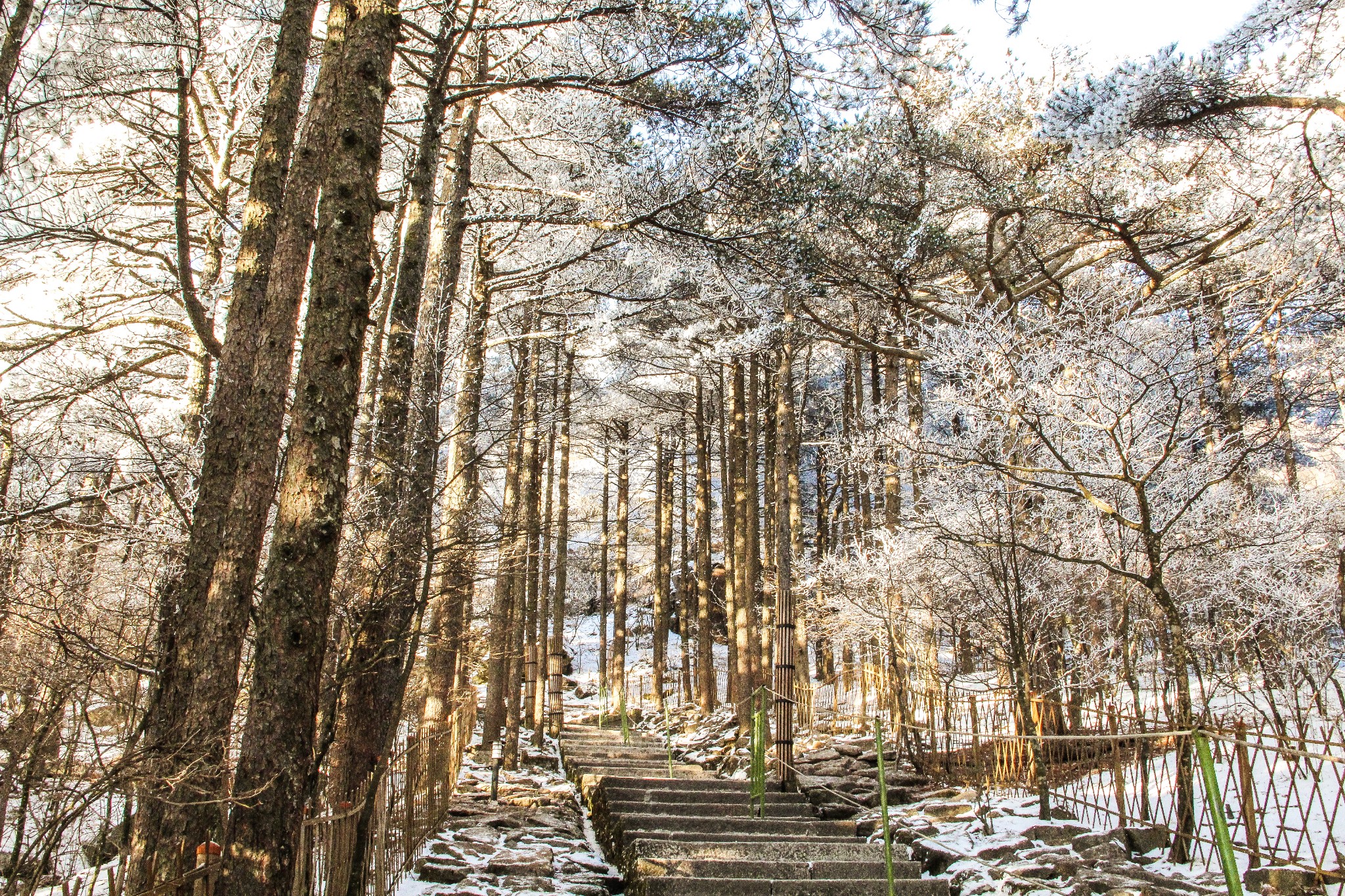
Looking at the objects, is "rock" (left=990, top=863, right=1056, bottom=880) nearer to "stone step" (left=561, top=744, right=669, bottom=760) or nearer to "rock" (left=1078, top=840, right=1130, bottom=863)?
"rock" (left=1078, top=840, right=1130, bottom=863)

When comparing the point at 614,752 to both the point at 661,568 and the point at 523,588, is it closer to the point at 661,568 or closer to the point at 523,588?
the point at 523,588

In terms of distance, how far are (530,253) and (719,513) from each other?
826 inches

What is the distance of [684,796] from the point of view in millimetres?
7133

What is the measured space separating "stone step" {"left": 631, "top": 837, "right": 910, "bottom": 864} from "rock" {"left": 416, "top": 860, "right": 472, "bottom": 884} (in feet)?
4.08

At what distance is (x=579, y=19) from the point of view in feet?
19.3

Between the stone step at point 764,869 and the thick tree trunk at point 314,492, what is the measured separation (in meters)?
2.21

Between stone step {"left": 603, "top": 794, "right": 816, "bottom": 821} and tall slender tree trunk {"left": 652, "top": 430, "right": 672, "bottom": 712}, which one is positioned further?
tall slender tree trunk {"left": 652, "top": 430, "right": 672, "bottom": 712}

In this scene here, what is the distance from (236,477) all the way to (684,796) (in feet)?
15.2

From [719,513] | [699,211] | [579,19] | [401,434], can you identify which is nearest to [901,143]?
[699,211]

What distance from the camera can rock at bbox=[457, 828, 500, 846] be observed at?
6.18 m

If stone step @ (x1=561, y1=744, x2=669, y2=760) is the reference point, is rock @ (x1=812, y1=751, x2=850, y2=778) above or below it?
above

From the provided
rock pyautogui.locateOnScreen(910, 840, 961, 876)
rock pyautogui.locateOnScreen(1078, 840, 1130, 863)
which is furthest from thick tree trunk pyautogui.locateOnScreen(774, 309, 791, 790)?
rock pyautogui.locateOnScreen(1078, 840, 1130, 863)

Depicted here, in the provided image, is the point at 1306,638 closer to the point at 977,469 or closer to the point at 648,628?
the point at 977,469

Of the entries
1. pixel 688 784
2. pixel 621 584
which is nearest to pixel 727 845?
pixel 688 784
